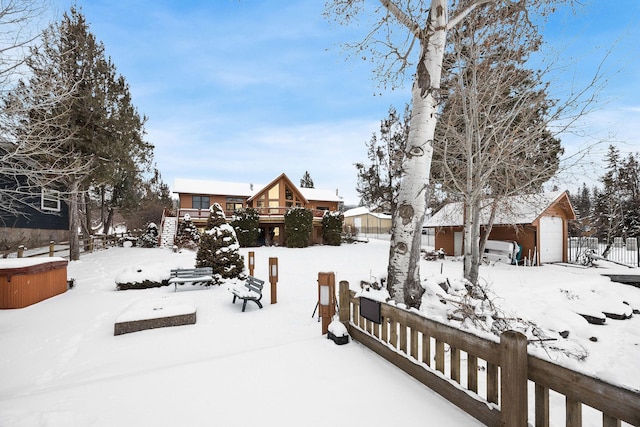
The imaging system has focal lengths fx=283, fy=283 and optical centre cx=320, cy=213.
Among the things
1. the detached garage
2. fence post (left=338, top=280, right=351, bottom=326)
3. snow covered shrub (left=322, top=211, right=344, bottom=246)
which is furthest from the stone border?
snow covered shrub (left=322, top=211, right=344, bottom=246)

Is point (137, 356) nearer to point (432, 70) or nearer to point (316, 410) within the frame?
point (316, 410)

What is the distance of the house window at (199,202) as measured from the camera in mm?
29672

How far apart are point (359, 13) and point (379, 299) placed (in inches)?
213

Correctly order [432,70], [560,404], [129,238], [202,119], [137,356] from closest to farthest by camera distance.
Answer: [560,404]
[137,356]
[432,70]
[129,238]
[202,119]

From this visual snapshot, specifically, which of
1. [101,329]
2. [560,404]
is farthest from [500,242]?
[101,329]

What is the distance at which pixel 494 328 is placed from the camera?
544 centimetres

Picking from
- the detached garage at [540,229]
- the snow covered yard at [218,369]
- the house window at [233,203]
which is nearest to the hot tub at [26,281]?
the snow covered yard at [218,369]

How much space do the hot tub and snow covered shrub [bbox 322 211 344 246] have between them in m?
17.4

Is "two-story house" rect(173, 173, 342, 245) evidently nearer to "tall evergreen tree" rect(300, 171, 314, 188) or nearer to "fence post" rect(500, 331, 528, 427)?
"fence post" rect(500, 331, 528, 427)

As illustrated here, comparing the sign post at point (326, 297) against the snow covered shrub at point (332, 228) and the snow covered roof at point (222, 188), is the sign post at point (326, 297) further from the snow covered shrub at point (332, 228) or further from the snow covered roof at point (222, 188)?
the snow covered roof at point (222, 188)

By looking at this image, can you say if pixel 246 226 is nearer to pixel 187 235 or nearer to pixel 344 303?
pixel 187 235

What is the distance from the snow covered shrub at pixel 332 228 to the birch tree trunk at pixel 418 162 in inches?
730

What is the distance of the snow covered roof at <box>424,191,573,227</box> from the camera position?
11180mm

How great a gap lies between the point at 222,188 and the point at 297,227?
1444 cm
